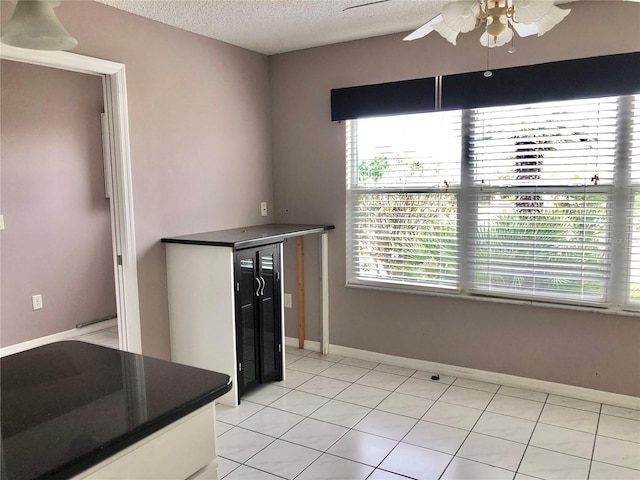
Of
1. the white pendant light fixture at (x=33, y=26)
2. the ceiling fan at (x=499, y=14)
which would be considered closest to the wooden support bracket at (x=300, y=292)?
the ceiling fan at (x=499, y=14)

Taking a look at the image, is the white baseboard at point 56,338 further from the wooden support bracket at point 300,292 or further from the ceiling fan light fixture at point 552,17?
the ceiling fan light fixture at point 552,17

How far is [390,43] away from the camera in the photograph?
346 centimetres

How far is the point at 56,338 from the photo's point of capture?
14.0 ft

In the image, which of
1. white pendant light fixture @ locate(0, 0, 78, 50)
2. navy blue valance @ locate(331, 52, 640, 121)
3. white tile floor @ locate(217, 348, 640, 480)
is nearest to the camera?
white pendant light fixture @ locate(0, 0, 78, 50)

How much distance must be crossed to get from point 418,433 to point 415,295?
1108mm

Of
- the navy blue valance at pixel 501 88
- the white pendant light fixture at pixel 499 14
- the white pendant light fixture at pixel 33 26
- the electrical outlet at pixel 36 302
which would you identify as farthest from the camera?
the electrical outlet at pixel 36 302

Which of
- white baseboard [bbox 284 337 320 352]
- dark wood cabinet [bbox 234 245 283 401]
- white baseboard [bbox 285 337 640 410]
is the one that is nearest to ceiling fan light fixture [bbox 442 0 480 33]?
dark wood cabinet [bbox 234 245 283 401]

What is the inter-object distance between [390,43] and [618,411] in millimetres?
2736

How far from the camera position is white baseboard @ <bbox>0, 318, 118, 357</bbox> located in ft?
12.9

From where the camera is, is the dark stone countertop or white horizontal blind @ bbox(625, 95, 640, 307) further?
the dark stone countertop

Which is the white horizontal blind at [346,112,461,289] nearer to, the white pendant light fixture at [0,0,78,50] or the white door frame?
the white door frame

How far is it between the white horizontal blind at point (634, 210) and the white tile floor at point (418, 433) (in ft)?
2.43

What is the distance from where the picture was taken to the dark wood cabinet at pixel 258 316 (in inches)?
120

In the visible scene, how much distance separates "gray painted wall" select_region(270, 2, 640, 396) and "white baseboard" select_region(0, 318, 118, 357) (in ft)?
6.07
